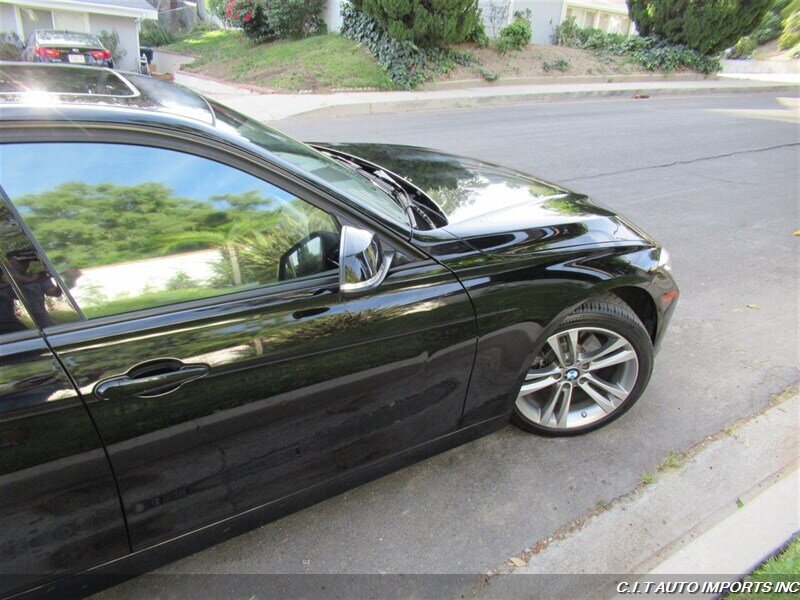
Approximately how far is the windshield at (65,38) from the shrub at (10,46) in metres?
2.55

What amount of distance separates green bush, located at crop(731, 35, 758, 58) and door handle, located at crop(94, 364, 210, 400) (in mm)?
31486

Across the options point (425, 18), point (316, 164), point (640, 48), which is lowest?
point (316, 164)

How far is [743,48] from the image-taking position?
1061 inches

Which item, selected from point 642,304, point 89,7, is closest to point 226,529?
point 642,304

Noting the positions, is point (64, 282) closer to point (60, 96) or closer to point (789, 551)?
point (60, 96)

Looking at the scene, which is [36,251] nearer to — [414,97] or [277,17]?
[414,97]

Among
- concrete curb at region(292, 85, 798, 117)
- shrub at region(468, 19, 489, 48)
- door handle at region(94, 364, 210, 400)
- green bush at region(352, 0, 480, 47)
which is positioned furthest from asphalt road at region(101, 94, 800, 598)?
shrub at region(468, 19, 489, 48)

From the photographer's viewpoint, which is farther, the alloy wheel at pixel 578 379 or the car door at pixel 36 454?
the alloy wheel at pixel 578 379

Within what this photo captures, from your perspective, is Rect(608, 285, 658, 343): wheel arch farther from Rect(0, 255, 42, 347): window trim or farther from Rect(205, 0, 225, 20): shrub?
Rect(205, 0, 225, 20): shrub

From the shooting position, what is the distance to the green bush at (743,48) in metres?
26.6

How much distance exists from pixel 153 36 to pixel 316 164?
30602 mm

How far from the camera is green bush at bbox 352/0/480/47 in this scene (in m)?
14.3

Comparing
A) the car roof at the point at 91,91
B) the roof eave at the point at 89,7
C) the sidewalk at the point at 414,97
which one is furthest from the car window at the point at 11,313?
the roof eave at the point at 89,7

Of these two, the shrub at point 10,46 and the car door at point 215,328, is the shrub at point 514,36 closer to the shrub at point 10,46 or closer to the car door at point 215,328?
the shrub at point 10,46
